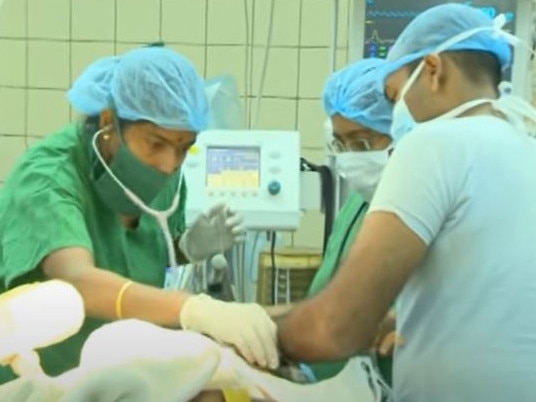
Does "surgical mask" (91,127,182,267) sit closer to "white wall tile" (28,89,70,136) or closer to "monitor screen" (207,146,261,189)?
"monitor screen" (207,146,261,189)

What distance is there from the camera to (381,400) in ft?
3.67

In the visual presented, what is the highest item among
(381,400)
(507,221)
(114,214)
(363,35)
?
(363,35)

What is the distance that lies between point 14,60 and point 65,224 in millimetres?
1732

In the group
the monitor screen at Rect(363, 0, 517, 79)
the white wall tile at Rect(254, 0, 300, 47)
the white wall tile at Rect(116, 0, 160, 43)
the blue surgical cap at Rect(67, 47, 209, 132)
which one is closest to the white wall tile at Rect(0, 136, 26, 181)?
the white wall tile at Rect(116, 0, 160, 43)

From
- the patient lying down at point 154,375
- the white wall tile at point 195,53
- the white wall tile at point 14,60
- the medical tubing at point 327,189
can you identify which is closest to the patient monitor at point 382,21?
the medical tubing at point 327,189

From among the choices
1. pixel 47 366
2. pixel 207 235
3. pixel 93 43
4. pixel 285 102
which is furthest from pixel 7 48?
pixel 47 366

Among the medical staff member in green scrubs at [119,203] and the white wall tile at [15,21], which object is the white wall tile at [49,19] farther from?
the medical staff member in green scrubs at [119,203]

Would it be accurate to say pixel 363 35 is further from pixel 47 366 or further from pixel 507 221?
pixel 47 366

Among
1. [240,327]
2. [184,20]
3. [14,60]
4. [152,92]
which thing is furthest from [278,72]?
[240,327]

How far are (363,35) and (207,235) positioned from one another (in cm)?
87

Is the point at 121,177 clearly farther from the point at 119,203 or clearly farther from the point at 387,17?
the point at 387,17

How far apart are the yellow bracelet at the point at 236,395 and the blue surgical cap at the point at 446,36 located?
1.81 ft

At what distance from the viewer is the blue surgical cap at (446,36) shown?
121 centimetres

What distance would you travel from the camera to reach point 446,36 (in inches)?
48.6
